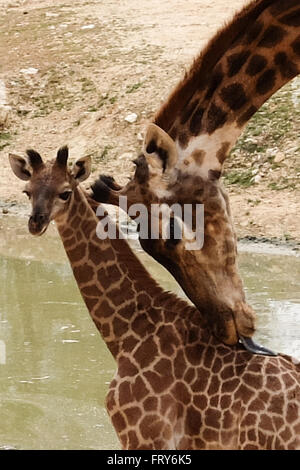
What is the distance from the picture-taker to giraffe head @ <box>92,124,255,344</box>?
5828 millimetres

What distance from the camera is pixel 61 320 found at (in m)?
10.2

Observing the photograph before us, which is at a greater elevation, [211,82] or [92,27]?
[211,82]

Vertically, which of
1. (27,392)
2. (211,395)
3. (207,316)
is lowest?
(27,392)

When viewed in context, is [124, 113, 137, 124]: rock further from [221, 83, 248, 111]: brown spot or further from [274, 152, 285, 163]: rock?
[221, 83, 248, 111]: brown spot

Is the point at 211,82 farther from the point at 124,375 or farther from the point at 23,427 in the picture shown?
the point at 23,427

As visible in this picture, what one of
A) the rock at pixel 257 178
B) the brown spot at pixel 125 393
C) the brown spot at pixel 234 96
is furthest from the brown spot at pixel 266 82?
the rock at pixel 257 178

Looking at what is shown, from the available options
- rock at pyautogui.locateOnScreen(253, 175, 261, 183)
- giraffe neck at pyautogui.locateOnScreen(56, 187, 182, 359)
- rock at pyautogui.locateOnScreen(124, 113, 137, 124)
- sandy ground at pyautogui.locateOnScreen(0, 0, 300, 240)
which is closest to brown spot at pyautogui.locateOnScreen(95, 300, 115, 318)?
giraffe neck at pyautogui.locateOnScreen(56, 187, 182, 359)

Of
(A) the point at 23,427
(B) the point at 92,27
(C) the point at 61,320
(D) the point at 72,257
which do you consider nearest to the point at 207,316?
(D) the point at 72,257

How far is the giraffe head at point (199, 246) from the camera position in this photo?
5828mm

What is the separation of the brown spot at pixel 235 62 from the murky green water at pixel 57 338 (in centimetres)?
268

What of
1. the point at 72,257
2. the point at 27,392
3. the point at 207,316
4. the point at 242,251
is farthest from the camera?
the point at 242,251

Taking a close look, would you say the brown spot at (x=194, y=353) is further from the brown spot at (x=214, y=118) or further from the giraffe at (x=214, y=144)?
the brown spot at (x=214, y=118)

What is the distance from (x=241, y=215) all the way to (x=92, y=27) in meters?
6.79

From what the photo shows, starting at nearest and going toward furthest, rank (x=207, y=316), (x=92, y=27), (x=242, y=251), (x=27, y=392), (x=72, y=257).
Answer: (x=207, y=316)
(x=72, y=257)
(x=27, y=392)
(x=242, y=251)
(x=92, y=27)
